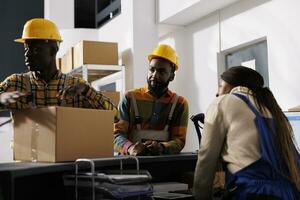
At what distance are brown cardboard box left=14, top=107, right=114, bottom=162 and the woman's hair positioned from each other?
1.83 feet

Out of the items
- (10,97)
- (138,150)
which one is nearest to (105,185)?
(10,97)

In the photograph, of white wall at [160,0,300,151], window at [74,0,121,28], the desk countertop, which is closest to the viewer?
the desk countertop

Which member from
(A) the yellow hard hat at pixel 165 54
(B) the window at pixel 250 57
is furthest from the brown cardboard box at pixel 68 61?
(A) the yellow hard hat at pixel 165 54

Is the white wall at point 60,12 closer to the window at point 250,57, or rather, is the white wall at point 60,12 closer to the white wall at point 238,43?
the white wall at point 238,43

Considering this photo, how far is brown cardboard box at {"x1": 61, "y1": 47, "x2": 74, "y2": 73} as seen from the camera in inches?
195

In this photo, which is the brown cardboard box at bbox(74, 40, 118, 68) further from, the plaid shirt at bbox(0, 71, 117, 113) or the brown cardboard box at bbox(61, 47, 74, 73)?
the plaid shirt at bbox(0, 71, 117, 113)

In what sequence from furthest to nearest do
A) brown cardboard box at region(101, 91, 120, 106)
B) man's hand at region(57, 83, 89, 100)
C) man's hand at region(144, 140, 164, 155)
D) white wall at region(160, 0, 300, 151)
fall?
brown cardboard box at region(101, 91, 120, 106), white wall at region(160, 0, 300, 151), man's hand at region(144, 140, 164, 155), man's hand at region(57, 83, 89, 100)

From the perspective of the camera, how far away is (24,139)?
1.70 m

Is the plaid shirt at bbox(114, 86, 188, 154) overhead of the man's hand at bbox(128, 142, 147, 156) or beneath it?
overhead

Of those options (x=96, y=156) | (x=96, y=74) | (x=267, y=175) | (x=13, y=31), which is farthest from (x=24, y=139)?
(x=13, y=31)

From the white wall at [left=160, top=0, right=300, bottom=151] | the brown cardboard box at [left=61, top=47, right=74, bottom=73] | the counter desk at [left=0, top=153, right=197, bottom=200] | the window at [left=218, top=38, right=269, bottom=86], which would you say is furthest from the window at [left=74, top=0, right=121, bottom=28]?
the counter desk at [left=0, top=153, right=197, bottom=200]

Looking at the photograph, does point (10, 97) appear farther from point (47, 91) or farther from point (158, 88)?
point (158, 88)

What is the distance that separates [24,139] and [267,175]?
3.16ft

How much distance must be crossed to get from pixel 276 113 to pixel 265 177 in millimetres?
248
